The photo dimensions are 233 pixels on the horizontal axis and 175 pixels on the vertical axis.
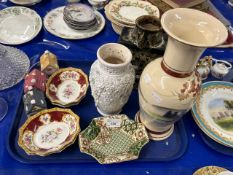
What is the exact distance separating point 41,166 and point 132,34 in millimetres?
384

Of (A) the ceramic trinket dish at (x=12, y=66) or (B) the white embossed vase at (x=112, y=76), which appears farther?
(A) the ceramic trinket dish at (x=12, y=66)

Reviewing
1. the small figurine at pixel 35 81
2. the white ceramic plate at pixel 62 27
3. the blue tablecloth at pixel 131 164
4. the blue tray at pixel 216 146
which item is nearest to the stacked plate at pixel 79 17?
the white ceramic plate at pixel 62 27

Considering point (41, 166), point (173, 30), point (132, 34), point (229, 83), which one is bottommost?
point (41, 166)

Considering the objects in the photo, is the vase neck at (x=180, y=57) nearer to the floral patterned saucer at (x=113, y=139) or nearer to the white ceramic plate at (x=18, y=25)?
the floral patterned saucer at (x=113, y=139)

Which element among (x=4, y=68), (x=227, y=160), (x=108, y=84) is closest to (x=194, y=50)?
(x=108, y=84)

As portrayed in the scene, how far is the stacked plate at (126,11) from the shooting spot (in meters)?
0.90

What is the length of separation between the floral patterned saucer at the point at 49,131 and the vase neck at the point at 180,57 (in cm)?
26

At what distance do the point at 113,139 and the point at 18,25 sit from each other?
566mm

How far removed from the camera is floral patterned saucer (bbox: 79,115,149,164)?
0.60m

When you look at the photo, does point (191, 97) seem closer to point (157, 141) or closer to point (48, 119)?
point (157, 141)

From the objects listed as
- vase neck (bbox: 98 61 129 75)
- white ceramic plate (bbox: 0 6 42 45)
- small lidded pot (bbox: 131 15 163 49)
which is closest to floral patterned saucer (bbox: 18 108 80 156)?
vase neck (bbox: 98 61 129 75)

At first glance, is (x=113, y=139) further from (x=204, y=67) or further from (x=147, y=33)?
(x=204, y=67)

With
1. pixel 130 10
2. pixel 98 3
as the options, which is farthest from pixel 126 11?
pixel 98 3

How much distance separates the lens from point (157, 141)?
66cm
